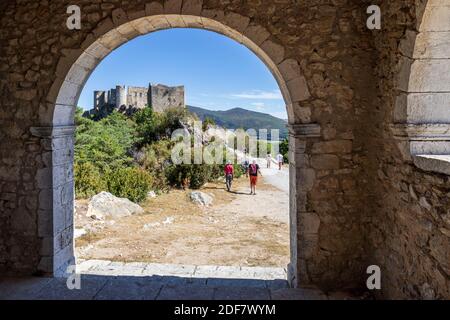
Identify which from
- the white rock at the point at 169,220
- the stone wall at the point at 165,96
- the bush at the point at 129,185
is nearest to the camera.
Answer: the white rock at the point at 169,220

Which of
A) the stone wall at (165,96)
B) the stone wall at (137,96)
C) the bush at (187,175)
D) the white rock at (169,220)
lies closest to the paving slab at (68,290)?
the white rock at (169,220)

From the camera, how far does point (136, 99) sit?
2914 cm

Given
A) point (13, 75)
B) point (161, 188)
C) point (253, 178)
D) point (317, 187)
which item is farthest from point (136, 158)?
point (317, 187)

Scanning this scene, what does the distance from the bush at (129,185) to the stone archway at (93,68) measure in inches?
216

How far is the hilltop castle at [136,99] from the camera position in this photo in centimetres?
2619

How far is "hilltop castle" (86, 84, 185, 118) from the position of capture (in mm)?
26188

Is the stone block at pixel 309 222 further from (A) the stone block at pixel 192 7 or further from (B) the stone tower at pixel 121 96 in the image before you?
(B) the stone tower at pixel 121 96

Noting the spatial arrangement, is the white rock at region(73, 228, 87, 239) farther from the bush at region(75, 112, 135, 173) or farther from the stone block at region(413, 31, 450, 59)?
the bush at region(75, 112, 135, 173)

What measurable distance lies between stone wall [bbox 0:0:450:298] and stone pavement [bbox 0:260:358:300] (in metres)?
0.19

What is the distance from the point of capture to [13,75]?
354 centimetres

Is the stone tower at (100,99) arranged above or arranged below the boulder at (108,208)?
above

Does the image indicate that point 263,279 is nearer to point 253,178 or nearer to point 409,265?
point 409,265

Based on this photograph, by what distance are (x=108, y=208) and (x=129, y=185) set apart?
202cm

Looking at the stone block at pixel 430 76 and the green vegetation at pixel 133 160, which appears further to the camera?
the green vegetation at pixel 133 160
